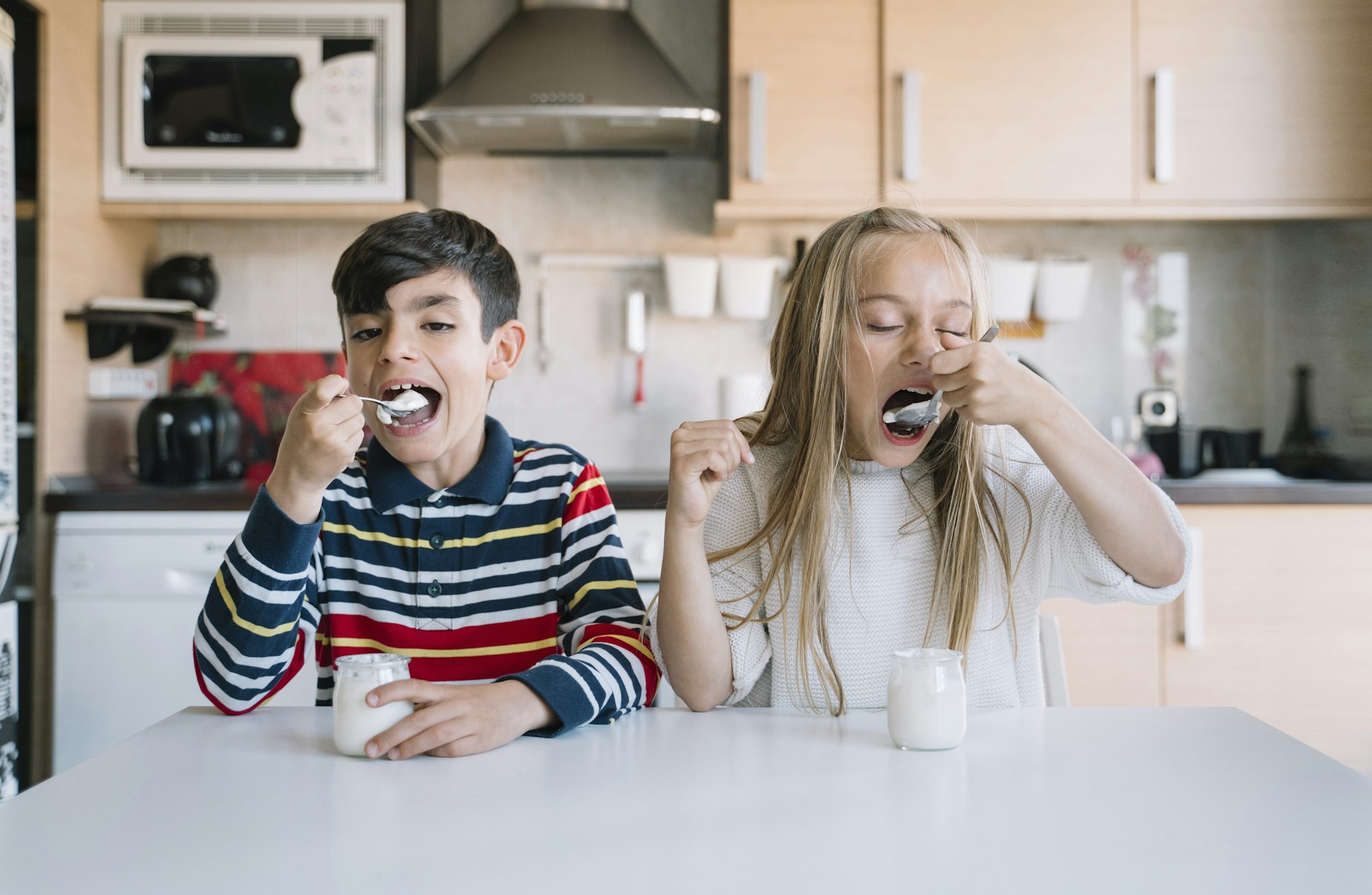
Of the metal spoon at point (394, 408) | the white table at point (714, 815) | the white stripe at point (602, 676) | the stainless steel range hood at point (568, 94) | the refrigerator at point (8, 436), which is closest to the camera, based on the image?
the white table at point (714, 815)

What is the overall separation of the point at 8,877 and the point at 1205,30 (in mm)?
2605

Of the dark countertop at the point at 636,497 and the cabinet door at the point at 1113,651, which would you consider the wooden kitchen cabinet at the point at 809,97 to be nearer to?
the dark countertop at the point at 636,497

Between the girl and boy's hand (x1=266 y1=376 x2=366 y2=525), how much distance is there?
0.29m

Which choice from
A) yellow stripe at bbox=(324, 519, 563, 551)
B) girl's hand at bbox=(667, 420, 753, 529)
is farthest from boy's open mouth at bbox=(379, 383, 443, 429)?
girl's hand at bbox=(667, 420, 753, 529)

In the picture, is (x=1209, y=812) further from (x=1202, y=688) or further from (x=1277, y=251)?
(x=1277, y=251)

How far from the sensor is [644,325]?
2637 mm

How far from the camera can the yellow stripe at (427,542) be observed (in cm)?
109

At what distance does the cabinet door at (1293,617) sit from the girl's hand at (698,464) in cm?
158

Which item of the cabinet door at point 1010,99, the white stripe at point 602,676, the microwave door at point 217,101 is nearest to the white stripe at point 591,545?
the white stripe at point 602,676

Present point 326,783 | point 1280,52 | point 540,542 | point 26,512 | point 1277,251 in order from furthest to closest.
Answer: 1. point 1277,251
2. point 1280,52
3. point 26,512
4. point 540,542
5. point 326,783

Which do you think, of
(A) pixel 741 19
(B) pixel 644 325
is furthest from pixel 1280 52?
(B) pixel 644 325

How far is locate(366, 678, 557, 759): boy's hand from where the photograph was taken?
75 centimetres

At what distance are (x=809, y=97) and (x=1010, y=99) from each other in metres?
0.45

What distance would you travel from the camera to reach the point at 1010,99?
2.30m
